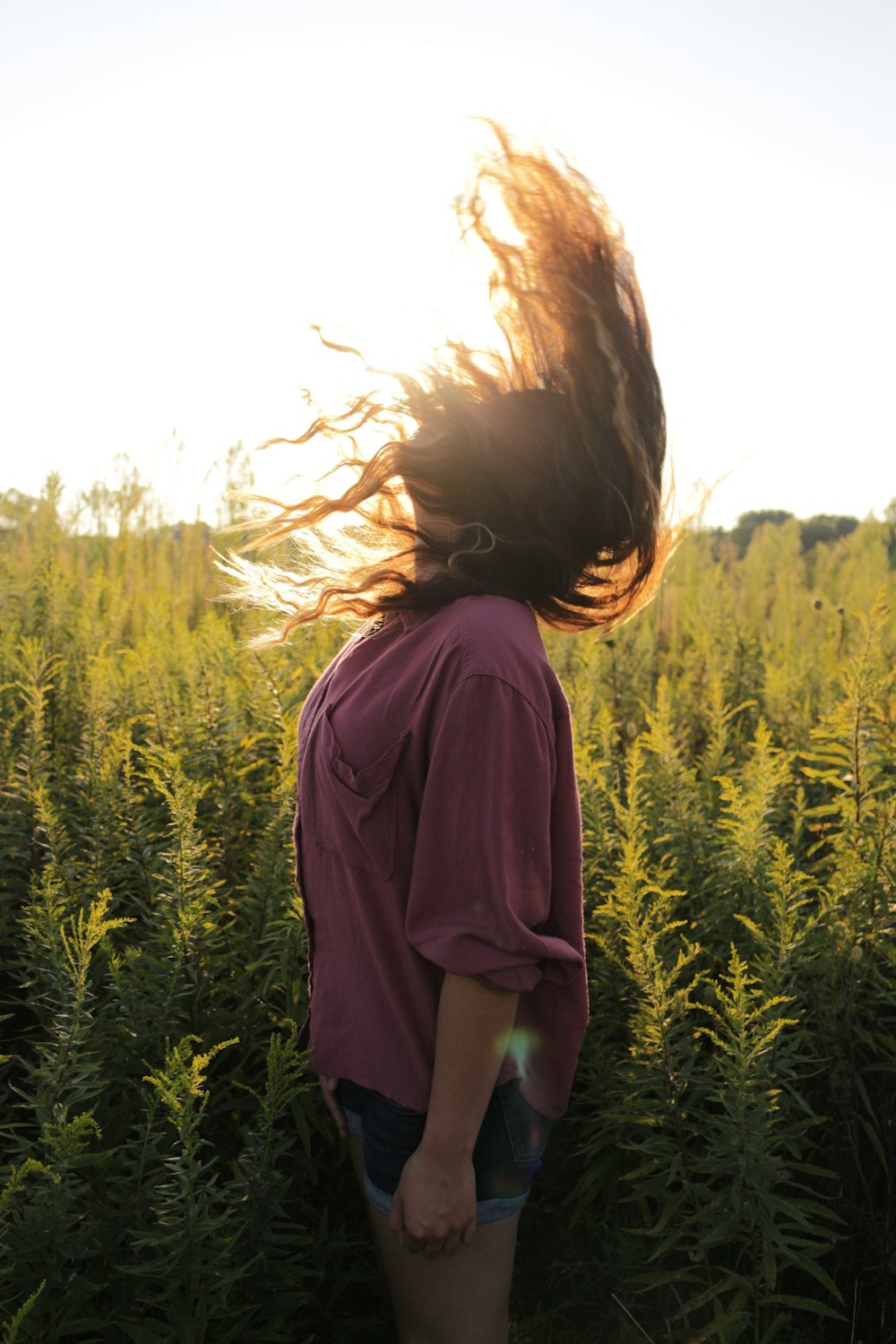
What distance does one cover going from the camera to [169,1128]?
2.02 meters

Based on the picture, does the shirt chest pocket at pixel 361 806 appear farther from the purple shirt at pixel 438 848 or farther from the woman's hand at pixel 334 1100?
the woman's hand at pixel 334 1100

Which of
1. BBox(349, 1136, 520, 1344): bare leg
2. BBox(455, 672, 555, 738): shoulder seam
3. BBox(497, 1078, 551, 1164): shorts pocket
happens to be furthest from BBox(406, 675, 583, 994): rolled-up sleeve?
BBox(349, 1136, 520, 1344): bare leg

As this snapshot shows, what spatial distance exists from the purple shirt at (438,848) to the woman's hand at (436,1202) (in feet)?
0.29

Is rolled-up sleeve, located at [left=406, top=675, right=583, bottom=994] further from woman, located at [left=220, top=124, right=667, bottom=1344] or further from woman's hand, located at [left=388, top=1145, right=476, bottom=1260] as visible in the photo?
woman's hand, located at [left=388, top=1145, right=476, bottom=1260]

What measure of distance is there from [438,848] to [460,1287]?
0.72 meters

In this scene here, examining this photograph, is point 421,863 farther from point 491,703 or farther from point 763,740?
point 763,740

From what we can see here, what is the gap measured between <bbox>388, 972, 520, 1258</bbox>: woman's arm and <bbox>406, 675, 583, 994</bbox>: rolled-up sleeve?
0.16 feet

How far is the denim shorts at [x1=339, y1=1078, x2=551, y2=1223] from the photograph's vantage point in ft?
4.81

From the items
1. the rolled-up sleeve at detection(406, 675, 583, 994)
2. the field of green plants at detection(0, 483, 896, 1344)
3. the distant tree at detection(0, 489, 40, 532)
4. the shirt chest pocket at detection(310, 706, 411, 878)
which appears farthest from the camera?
the distant tree at detection(0, 489, 40, 532)

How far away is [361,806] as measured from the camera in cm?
146

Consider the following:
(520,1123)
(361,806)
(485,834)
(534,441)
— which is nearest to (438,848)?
(485,834)

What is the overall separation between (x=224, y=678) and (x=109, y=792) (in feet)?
3.09

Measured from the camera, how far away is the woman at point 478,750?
1.33m

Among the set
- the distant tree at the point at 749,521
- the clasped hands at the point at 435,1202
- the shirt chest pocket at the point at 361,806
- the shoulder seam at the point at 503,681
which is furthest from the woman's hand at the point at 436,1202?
the distant tree at the point at 749,521
